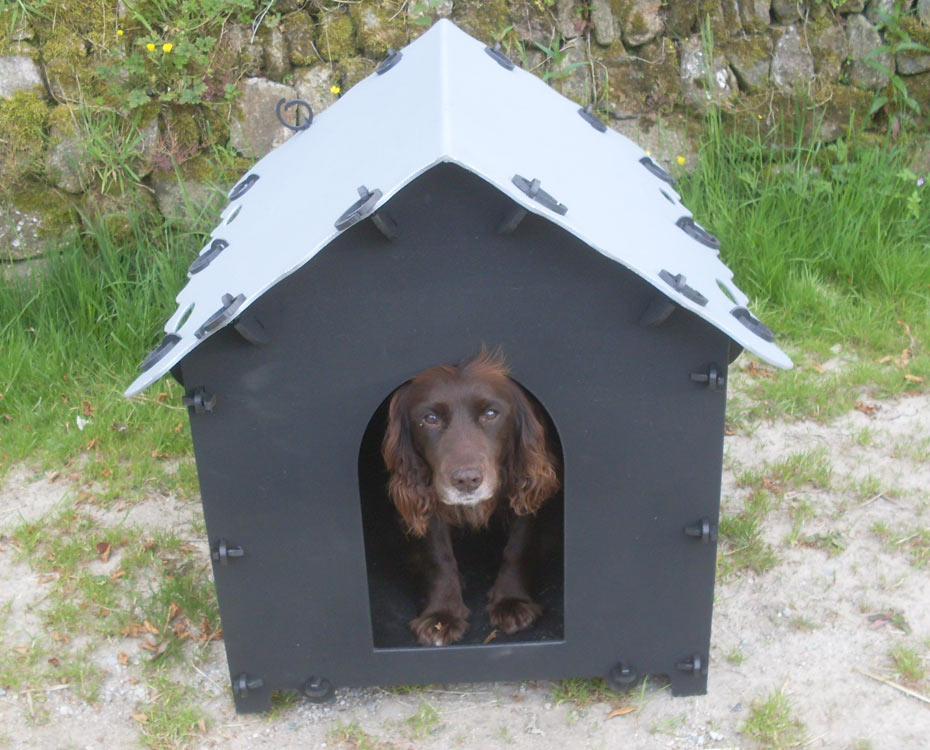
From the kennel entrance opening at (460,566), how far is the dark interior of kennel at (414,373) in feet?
0.57

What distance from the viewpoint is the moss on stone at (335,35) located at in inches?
178

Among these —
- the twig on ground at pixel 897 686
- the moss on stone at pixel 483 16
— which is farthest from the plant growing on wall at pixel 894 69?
the twig on ground at pixel 897 686

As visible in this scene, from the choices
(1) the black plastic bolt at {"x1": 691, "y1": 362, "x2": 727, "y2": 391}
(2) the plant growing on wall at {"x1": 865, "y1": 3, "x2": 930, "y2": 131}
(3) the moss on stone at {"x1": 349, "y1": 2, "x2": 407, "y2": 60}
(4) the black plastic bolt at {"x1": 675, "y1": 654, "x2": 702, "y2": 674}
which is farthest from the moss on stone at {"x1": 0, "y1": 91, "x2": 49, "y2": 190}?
(2) the plant growing on wall at {"x1": 865, "y1": 3, "x2": 930, "y2": 131}

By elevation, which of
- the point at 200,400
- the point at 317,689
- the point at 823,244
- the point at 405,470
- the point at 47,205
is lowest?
the point at 317,689

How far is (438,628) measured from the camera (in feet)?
9.22

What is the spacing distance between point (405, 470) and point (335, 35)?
256 centimetres

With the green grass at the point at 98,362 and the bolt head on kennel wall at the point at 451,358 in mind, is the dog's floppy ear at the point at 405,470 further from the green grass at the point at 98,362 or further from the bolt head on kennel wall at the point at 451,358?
the green grass at the point at 98,362

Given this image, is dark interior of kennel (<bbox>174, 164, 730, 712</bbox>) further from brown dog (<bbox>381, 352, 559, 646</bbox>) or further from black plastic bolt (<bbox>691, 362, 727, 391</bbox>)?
brown dog (<bbox>381, 352, 559, 646</bbox>)

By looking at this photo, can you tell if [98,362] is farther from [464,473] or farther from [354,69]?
[464,473]

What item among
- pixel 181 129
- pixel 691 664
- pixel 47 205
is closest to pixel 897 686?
pixel 691 664

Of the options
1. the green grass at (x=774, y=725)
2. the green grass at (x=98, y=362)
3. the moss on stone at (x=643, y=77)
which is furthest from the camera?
the moss on stone at (x=643, y=77)

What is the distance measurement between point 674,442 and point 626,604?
0.47m

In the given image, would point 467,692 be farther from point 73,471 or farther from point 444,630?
point 73,471

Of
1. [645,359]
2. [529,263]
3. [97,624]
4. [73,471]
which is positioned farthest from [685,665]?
[73,471]
